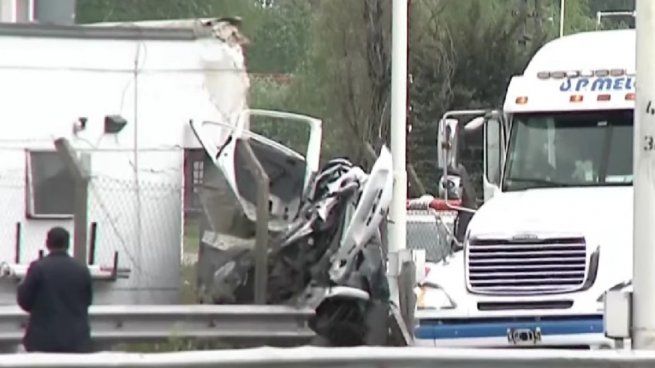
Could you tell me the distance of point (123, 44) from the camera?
14930mm

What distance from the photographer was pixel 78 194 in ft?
45.1

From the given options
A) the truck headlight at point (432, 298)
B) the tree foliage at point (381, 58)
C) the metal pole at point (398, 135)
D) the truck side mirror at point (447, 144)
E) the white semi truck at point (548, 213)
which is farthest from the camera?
the tree foliage at point (381, 58)

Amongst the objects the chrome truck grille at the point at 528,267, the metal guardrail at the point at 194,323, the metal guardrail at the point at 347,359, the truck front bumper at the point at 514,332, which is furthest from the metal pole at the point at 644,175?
the metal guardrail at the point at 194,323

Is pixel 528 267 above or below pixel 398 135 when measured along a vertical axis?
below

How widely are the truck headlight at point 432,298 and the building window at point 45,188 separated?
3347mm

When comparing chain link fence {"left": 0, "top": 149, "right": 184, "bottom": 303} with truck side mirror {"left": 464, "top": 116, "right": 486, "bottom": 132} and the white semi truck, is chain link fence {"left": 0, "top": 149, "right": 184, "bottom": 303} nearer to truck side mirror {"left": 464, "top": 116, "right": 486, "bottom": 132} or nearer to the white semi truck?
the white semi truck

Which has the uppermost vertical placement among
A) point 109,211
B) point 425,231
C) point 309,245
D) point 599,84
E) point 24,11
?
point 24,11

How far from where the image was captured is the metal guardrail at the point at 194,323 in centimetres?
1335

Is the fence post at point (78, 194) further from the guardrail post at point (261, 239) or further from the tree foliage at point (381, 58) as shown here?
the tree foliage at point (381, 58)

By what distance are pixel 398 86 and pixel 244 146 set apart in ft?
9.08

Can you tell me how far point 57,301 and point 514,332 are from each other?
3.76m

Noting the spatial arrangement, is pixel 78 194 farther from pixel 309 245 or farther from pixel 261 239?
pixel 309 245

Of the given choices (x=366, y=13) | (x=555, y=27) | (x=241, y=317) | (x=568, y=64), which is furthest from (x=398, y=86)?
(x=555, y=27)

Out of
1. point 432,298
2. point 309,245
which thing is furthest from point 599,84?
point 309,245
